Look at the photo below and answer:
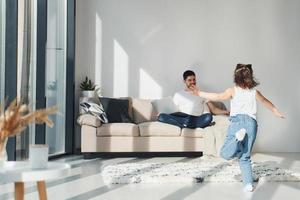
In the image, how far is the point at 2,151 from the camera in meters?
2.16

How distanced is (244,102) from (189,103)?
2.80 metres

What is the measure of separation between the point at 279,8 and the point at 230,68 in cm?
131

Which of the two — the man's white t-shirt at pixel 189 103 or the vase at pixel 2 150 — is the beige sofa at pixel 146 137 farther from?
the vase at pixel 2 150

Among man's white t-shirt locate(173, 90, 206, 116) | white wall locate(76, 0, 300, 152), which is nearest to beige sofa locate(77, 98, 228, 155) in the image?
man's white t-shirt locate(173, 90, 206, 116)

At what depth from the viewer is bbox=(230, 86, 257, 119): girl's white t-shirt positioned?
3912 millimetres

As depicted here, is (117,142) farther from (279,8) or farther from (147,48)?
(279,8)

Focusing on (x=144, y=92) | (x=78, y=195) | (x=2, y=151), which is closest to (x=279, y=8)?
(x=144, y=92)

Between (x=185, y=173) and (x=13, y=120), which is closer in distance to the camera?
(x=13, y=120)

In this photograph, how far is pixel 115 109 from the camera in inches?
258

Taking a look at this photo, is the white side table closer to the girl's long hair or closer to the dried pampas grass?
the dried pampas grass

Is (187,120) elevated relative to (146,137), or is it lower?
elevated

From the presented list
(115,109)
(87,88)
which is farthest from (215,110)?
(87,88)

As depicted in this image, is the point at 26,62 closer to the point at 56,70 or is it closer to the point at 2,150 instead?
the point at 56,70

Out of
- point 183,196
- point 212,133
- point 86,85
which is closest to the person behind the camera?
point 183,196
